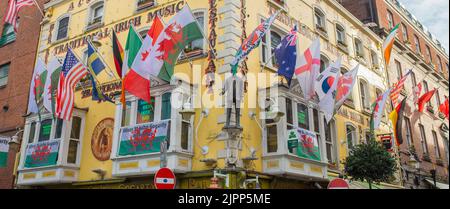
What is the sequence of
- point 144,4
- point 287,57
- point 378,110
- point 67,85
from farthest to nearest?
point 378,110 < point 144,4 < point 67,85 < point 287,57

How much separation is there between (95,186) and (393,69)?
19.7 meters

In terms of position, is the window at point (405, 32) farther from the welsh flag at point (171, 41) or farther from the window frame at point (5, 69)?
the window frame at point (5, 69)

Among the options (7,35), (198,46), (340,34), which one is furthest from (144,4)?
(7,35)

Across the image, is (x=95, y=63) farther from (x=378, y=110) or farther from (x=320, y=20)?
(x=378, y=110)

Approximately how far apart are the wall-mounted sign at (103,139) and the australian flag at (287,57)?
6.90m

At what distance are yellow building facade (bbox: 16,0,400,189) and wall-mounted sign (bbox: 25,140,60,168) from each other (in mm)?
80

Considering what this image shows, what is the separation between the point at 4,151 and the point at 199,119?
1046 cm

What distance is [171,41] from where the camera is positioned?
11820 millimetres

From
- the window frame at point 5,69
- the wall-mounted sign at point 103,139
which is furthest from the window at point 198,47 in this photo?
the window frame at point 5,69

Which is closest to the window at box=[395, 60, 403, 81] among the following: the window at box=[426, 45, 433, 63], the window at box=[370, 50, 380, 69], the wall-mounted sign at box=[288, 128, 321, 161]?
the window at box=[370, 50, 380, 69]

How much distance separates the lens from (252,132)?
12797mm

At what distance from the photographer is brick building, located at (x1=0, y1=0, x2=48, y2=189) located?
60.4 ft

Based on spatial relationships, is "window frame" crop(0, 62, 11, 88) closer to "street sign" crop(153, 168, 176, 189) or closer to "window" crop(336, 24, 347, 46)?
"street sign" crop(153, 168, 176, 189)

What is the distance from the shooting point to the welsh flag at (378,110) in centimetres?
1764
